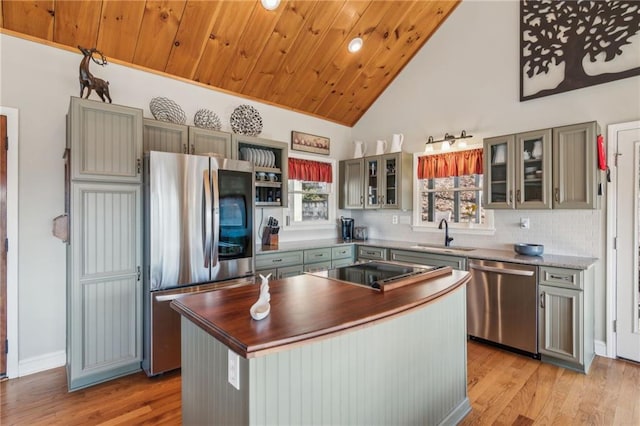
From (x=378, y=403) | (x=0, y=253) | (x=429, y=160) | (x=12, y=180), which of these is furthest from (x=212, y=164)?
(x=429, y=160)

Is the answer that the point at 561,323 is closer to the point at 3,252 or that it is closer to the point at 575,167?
Result: the point at 575,167

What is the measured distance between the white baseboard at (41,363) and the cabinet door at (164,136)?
199cm

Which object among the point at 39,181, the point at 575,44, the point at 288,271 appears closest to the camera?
the point at 39,181

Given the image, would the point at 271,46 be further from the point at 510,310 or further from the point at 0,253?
the point at 510,310

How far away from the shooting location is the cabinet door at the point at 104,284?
250cm

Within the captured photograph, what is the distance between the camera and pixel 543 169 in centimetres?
316

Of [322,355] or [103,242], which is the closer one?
[322,355]

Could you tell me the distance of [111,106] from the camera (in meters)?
2.62

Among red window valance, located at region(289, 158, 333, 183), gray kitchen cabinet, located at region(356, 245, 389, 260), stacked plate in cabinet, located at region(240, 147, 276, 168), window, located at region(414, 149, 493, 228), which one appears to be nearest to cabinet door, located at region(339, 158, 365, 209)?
red window valance, located at region(289, 158, 333, 183)

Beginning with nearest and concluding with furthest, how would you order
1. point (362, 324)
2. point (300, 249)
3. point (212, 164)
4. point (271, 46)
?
1. point (362, 324)
2. point (212, 164)
3. point (271, 46)
4. point (300, 249)

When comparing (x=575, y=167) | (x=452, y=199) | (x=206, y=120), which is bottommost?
(x=452, y=199)

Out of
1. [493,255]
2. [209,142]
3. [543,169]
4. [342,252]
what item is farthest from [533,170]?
[209,142]

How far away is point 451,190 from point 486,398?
252 centimetres

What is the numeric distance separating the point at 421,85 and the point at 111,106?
12.2 ft
